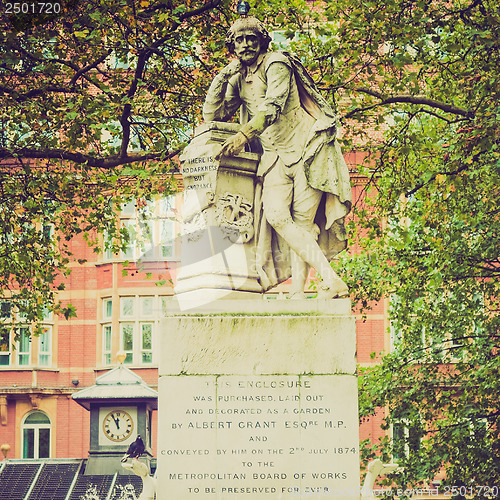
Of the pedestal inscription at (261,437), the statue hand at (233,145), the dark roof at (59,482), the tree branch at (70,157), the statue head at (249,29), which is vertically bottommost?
the dark roof at (59,482)

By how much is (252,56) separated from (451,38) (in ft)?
29.0

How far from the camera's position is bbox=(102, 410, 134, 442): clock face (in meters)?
24.9

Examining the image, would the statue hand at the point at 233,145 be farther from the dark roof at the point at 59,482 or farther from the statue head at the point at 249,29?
the dark roof at the point at 59,482

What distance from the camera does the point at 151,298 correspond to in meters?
40.3

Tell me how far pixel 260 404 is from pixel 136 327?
3142 cm

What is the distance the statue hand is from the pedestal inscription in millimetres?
2007

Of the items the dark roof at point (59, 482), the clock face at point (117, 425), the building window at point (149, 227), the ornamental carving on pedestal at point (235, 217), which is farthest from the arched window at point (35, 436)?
the ornamental carving on pedestal at point (235, 217)

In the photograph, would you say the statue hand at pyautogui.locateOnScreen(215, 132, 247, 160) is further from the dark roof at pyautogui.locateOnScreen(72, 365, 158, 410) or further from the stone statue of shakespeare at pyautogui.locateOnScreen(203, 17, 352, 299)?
the dark roof at pyautogui.locateOnScreen(72, 365, 158, 410)

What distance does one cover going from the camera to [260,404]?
905 centimetres

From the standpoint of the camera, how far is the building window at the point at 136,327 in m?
40.0

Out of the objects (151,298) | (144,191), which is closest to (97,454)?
(144,191)

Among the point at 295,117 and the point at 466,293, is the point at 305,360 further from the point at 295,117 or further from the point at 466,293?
the point at 466,293

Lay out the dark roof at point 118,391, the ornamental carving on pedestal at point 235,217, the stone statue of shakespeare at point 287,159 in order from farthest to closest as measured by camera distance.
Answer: the dark roof at point 118,391 < the ornamental carving on pedestal at point 235,217 < the stone statue of shakespeare at point 287,159

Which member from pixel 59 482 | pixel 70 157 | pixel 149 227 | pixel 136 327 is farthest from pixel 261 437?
pixel 136 327
